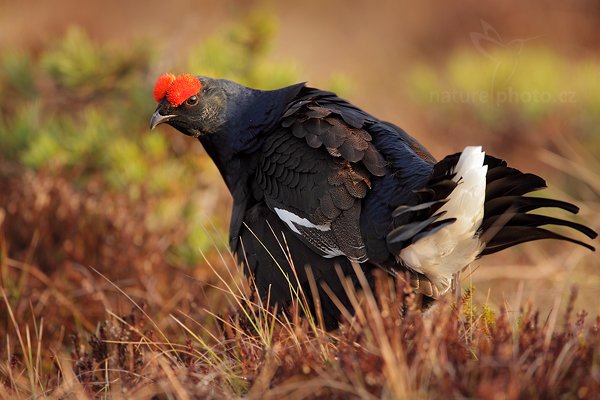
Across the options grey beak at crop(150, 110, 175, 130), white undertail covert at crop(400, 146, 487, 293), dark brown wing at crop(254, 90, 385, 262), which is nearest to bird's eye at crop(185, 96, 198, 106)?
grey beak at crop(150, 110, 175, 130)

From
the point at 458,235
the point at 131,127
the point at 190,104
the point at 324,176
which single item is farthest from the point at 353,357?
the point at 131,127

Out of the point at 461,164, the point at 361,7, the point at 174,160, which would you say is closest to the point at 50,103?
the point at 174,160

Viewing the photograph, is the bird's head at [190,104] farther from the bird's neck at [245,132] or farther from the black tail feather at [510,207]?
the black tail feather at [510,207]

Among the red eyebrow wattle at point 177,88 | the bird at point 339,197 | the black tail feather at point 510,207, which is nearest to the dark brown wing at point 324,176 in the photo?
the bird at point 339,197

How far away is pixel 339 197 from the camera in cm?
358

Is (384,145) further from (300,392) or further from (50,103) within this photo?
(50,103)

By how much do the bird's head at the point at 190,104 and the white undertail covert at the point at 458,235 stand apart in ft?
4.58

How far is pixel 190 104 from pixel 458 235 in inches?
66.6

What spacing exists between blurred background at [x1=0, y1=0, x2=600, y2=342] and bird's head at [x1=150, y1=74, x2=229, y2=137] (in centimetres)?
65

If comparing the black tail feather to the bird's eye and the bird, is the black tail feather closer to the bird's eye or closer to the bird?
the bird

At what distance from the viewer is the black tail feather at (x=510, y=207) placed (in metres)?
3.16

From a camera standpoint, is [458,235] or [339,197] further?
[339,197]

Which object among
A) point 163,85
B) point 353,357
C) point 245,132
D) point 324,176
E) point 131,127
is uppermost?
point 163,85

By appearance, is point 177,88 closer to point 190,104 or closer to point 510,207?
point 190,104
